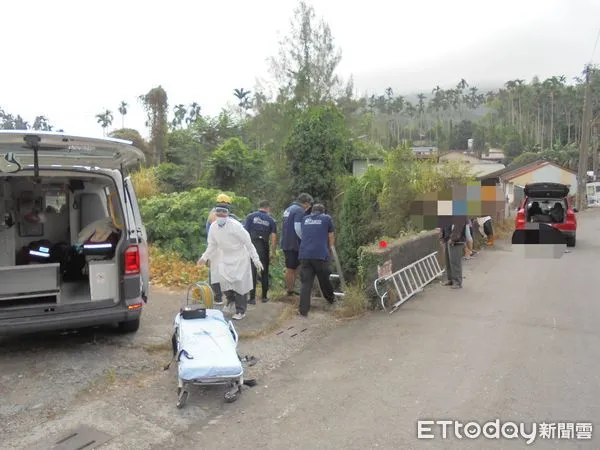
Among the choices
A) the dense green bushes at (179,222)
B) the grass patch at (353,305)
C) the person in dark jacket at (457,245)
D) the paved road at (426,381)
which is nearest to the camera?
the paved road at (426,381)

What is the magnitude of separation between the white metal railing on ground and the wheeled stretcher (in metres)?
3.28

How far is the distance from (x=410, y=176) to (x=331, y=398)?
10.3 meters

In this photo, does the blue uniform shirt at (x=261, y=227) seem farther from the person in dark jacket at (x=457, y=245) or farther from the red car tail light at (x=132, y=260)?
the person in dark jacket at (x=457, y=245)

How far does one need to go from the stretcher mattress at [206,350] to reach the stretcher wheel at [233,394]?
0.17m

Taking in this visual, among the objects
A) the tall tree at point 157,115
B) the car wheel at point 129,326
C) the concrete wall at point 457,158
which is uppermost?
the tall tree at point 157,115

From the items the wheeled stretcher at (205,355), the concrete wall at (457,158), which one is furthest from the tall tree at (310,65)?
the wheeled stretcher at (205,355)

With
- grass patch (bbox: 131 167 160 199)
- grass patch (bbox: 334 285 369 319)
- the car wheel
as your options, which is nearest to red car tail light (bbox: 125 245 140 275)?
the car wheel

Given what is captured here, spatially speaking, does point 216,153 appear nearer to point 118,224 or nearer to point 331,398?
point 118,224

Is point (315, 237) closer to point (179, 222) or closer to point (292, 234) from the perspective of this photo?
point (292, 234)

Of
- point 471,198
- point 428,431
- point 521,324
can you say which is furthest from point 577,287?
point 428,431

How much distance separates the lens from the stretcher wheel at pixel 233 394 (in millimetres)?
4508

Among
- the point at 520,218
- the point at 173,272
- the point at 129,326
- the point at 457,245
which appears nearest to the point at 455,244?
the point at 457,245

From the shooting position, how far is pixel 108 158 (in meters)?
5.80

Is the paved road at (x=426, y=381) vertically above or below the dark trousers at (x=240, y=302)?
below
